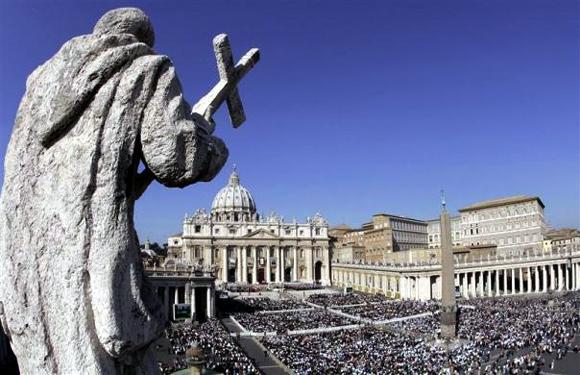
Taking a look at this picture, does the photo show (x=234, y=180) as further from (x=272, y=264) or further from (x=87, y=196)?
(x=87, y=196)

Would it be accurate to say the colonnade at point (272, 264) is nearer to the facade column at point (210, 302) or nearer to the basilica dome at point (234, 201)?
the basilica dome at point (234, 201)

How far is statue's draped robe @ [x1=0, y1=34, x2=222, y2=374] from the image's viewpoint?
9.55 ft

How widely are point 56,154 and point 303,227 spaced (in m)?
95.4

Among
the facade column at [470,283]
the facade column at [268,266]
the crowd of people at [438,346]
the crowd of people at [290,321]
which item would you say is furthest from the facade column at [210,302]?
the facade column at [268,266]

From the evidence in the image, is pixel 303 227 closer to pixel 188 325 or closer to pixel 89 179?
pixel 188 325

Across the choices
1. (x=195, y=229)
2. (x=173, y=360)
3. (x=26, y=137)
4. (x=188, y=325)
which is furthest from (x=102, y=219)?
(x=195, y=229)

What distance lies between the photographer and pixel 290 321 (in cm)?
3922

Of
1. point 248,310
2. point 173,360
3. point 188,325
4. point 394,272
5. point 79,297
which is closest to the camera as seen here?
point 79,297

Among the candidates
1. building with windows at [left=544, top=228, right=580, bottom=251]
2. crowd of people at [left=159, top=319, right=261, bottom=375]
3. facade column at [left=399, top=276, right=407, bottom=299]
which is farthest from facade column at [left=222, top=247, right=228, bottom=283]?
crowd of people at [left=159, top=319, right=261, bottom=375]

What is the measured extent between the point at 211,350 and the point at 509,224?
66.4 meters

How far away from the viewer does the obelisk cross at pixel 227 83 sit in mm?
3727

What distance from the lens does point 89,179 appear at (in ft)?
9.68

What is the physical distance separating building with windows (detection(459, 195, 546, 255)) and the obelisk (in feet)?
142

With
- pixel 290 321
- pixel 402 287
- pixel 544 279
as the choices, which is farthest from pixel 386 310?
pixel 544 279
